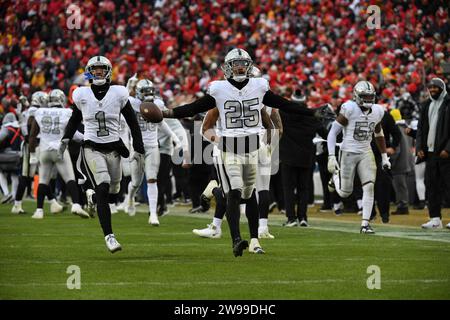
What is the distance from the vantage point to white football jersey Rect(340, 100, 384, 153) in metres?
Result: 14.4

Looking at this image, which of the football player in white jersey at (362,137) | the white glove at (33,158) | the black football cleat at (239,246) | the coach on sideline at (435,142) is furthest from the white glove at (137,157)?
the black football cleat at (239,246)

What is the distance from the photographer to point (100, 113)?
1160cm

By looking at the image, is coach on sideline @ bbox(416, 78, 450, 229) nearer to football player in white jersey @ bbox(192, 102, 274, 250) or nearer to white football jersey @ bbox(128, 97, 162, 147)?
football player in white jersey @ bbox(192, 102, 274, 250)

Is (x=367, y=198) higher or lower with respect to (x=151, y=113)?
lower

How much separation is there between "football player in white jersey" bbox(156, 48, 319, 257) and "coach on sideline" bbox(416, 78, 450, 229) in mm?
4653

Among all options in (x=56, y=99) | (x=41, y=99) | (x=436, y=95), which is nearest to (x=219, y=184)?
(x=436, y=95)

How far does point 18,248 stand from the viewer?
478 inches

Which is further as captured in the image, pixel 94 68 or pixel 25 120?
pixel 25 120

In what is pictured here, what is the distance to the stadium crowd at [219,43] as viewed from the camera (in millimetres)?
28031

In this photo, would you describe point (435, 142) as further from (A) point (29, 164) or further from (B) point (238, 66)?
(A) point (29, 164)

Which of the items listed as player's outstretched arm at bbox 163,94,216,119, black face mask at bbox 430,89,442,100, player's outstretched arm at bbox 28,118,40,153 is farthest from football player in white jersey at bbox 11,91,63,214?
player's outstretched arm at bbox 163,94,216,119

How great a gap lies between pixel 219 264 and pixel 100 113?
90.1 inches

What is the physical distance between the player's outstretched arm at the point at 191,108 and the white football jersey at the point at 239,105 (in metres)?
0.06

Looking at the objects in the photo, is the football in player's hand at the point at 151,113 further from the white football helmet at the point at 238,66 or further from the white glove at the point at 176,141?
the white glove at the point at 176,141
